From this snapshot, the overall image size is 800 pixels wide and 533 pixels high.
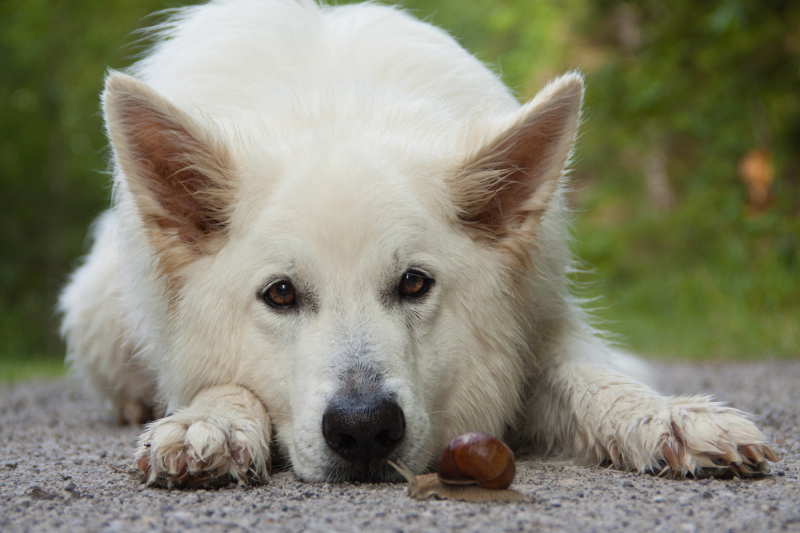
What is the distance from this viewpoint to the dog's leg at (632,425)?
2268 millimetres

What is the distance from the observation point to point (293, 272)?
8.11ft

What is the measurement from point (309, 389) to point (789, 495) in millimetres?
1416

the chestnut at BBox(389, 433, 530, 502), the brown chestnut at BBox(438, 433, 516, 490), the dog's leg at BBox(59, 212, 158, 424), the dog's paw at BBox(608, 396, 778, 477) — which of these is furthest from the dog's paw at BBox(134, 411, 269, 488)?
the dog's leg at BBox(59, 212, 158, 424)

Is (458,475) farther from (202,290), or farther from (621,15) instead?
(621,15)

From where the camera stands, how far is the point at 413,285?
254 cm

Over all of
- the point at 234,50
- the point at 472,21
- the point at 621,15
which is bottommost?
the point at 234,50

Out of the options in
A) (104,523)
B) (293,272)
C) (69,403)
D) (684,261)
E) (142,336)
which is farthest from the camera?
(684,261)

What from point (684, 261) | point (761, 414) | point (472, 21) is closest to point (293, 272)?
point (761, 414)

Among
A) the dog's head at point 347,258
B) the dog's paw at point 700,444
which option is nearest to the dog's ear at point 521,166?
the dog's head at point 347,258

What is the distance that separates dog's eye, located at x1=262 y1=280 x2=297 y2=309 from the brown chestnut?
2.56 feet

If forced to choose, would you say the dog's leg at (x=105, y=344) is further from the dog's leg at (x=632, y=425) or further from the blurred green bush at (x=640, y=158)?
the dog's leg at (x=632, y=425)

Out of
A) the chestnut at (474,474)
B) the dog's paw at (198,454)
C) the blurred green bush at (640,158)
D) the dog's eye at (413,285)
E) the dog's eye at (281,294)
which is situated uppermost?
the blurred green bush at (640,158)

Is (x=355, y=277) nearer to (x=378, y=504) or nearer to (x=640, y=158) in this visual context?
(x=378, y=504)

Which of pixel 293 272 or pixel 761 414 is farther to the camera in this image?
pixel 761 414
